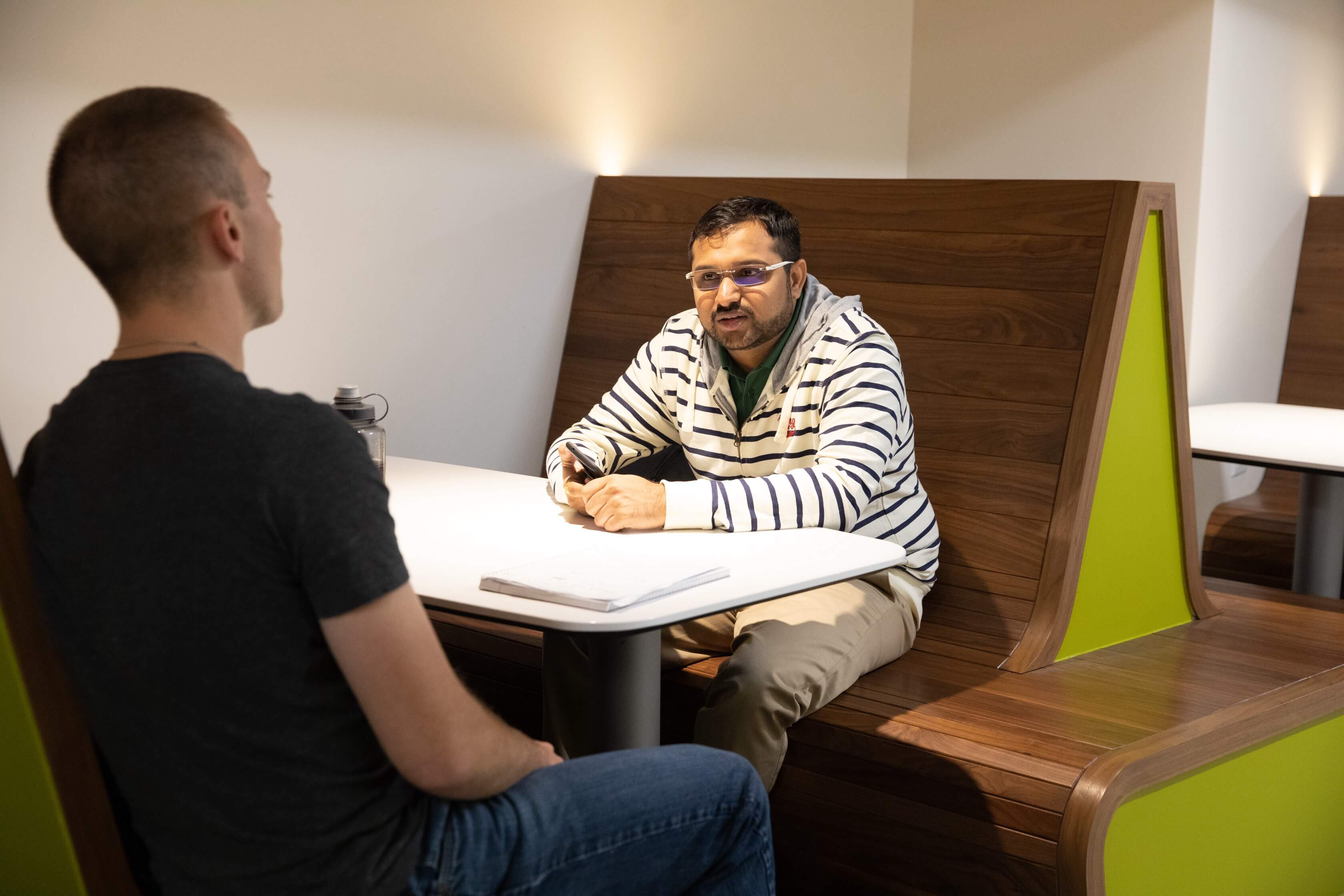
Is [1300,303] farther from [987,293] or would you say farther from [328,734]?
[328,734]

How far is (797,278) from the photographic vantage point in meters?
Answer: 2.50

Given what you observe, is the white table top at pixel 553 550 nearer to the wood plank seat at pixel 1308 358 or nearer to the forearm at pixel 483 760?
the forearm at pixel 483 760

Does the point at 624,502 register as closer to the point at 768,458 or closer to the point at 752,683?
the point at 752,683

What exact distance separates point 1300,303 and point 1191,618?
2.34 metres

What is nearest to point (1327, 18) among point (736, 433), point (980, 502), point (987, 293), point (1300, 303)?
point (1300, 303)

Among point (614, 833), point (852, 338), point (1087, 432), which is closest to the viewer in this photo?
point (614, 833)

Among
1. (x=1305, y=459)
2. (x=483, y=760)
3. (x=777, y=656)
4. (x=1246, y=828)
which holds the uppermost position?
(x=1305, y=459)

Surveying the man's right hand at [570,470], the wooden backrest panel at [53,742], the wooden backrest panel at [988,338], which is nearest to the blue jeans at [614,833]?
the wooden backrest panel at [53,742]

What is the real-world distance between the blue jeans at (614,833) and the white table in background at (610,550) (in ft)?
0.61

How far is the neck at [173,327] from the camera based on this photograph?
1.18 meters

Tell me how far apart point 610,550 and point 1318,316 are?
3.76 m

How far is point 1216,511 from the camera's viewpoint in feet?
14.5

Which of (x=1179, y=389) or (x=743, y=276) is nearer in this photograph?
(x=743, y=276)

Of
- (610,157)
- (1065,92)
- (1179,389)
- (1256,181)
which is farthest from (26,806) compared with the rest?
(1256,181)
